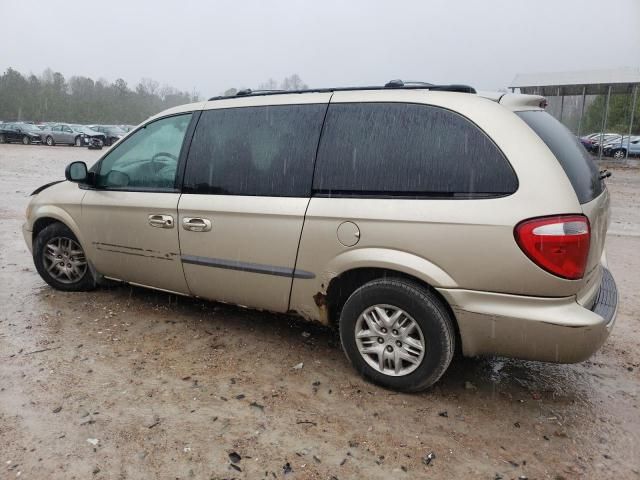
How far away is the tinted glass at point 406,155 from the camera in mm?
2812

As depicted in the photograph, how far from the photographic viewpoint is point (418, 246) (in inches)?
114

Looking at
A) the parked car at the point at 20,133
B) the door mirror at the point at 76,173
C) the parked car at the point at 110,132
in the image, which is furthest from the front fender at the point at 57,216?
the parked car at the point at 20,133

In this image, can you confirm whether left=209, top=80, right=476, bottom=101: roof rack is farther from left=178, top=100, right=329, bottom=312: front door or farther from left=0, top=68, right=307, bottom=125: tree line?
left=0, top=68, right=307, bottom=125: tree line

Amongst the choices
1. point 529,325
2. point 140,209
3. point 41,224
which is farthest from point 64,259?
point 529,325

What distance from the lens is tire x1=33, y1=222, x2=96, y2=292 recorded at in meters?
4.69

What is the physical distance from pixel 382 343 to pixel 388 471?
2.67 ft

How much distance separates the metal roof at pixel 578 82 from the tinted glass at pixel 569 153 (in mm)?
22335

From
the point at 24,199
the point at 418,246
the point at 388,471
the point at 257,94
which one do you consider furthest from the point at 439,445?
the point at 24,199

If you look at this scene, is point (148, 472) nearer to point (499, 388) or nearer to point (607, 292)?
point (499, 388)

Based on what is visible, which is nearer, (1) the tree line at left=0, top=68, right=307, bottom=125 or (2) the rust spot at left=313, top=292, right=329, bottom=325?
(2) the rust spot at left=313, top=292, right=329, bottom=325

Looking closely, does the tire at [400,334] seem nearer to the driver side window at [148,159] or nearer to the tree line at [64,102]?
the driver side window at [148,159]

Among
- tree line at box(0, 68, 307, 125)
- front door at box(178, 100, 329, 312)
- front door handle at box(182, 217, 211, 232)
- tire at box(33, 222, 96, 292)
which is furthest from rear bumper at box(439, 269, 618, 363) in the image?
tree line at box(0, 68, 307, 125)

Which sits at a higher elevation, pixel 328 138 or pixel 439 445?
pixel 328 138

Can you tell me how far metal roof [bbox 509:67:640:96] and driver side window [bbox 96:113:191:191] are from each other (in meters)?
23.0
